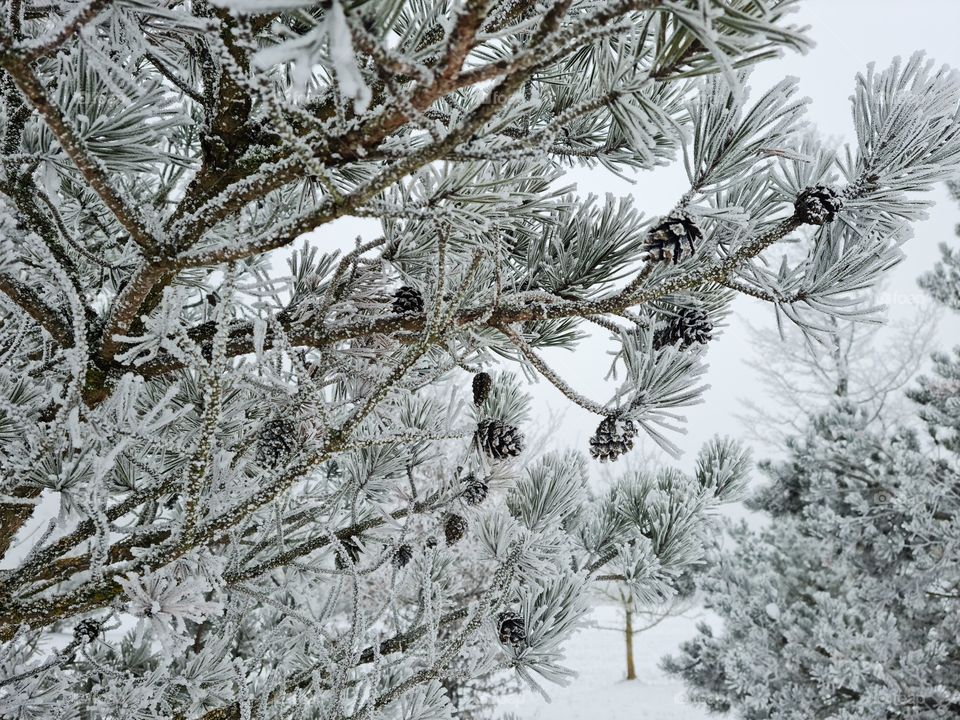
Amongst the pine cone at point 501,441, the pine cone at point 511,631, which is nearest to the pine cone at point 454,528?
the pine cone at point 511,631

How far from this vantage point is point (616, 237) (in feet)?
3.28

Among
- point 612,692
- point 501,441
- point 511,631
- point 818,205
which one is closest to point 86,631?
point 511,631

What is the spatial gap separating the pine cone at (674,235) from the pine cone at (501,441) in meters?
0.52

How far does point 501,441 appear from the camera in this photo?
1.17 metres

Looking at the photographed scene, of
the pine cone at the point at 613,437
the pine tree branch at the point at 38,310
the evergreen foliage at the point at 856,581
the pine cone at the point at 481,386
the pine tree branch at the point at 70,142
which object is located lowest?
the pine cone at the point at 613,437

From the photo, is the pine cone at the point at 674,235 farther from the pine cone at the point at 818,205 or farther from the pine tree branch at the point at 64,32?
the pine tree branch at the point at 64,32

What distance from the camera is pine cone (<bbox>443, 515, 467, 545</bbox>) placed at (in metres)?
1.46

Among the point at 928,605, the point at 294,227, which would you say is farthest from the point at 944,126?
the point at 928,605

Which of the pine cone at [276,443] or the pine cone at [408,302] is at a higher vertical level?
the pine cone at [408,302]

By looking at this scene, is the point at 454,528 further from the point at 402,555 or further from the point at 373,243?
the point at 373,243

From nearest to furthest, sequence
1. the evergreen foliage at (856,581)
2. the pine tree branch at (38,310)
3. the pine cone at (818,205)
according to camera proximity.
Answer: the pine cone at (818,205) → the pine tree branch at (38,310) → the evergreen foliage at (856,581)

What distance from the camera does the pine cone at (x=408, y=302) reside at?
1048 millimetres

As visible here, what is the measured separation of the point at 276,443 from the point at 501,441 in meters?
0.43

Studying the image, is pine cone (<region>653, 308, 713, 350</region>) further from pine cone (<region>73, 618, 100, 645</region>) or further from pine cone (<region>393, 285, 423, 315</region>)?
pine cone (<region>73, 618, 100, 645</region>)
